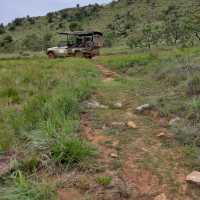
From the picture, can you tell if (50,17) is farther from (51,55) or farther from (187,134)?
(187,134)

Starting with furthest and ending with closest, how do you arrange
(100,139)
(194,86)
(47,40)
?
(47,40) < (194,86) < (100,139)

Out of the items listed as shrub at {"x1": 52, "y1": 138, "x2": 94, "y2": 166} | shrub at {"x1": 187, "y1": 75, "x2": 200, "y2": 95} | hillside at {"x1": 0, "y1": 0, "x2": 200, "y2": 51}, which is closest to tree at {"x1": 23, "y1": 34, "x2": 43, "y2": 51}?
hillside at {"x1": 0, "y1": 0, "x2": 200, "y2": 51}

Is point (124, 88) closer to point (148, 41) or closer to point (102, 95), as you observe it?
point (102, 95)

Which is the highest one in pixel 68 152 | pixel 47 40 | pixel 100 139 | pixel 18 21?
pixel 18 21

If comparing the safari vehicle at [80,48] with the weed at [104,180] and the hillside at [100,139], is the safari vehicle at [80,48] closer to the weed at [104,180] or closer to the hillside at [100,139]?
the hillside at [100,139]

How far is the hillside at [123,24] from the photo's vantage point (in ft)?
92.9

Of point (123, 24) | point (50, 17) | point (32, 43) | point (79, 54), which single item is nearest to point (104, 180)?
point (79, 54)

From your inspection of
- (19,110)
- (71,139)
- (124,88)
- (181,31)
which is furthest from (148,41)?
(71,139)

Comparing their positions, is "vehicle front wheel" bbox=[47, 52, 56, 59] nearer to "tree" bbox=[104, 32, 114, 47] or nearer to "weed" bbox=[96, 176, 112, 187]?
"tree" bbox=[104, 32, 114, 47]

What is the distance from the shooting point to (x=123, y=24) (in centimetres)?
3878

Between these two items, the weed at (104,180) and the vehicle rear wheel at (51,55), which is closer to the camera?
the weed at (104,180)

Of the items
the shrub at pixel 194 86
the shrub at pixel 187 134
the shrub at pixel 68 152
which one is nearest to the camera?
the shrub at pixel 68 152

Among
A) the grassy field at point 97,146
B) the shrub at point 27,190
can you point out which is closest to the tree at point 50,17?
the grassy field at point 97,146

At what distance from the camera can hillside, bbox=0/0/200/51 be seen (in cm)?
2833
